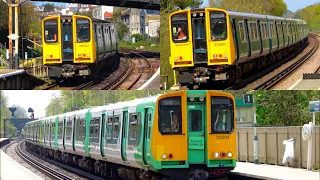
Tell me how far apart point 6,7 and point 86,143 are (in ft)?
16.6

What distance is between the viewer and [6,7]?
2048 cm

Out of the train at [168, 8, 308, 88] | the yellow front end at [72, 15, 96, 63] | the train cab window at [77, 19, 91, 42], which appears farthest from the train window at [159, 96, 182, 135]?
the train cab window at [77, 19, 91, 42]

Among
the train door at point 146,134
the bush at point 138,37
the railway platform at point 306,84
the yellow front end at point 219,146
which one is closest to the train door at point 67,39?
the bush at point 138,37

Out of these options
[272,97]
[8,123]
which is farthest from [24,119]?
[272,97]

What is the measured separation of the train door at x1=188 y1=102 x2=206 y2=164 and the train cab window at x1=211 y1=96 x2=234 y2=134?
0.22m

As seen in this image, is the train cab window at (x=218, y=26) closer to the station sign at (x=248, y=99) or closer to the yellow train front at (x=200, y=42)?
the yellow train front at (x=200, y=42)

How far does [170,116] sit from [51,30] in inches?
311

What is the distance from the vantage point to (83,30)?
20.0 meters

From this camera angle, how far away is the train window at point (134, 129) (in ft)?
44.7

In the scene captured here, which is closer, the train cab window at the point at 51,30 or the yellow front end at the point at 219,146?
the yellow front end at the point at 219,146

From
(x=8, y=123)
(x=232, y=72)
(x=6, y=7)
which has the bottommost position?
(x=8, y=123)

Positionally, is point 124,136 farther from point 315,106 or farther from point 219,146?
point 315,106

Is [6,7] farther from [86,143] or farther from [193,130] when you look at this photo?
[193,130]

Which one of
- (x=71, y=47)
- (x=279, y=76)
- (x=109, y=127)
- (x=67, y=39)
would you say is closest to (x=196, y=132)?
(x=109, y=127)
